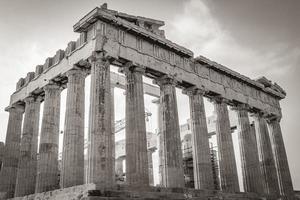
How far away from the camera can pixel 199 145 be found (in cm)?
2534

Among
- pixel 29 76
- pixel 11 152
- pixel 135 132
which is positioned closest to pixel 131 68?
pixel 135 132

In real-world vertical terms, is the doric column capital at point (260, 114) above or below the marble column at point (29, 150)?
above

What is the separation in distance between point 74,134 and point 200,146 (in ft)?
31.8

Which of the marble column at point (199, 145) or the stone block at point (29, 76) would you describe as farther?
the stone block at point (29, 76)

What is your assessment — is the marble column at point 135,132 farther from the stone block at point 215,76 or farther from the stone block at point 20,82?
the stone block at point 20,82

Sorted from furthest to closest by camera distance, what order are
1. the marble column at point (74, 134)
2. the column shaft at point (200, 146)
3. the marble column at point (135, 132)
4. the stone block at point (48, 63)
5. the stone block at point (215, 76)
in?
the stone block at point (215, 76)
the stone block at point (48, 63)
the column shaft at point (200, 146)
the marble column at point (135, 132)
the marble column at point (74, 134)

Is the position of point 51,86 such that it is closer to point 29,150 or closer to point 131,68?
point 29,150

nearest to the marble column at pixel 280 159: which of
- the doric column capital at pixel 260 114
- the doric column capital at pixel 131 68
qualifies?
the doric column capital at pixel 260 114

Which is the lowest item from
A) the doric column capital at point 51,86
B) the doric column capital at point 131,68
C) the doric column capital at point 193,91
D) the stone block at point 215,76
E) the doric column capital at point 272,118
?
the doric column capital at point 272,118

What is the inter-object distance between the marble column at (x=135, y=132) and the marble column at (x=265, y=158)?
1446cm

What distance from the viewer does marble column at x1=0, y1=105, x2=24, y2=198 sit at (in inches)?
1021

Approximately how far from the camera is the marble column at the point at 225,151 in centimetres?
2639

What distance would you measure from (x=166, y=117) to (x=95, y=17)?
8.48 metres

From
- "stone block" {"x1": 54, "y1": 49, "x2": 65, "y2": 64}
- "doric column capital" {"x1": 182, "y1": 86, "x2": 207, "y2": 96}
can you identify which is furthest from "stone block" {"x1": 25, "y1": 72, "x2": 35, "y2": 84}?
"doric column capital" {"x1": 182, "y1": 86, "x2": 207, "y2": 96}
